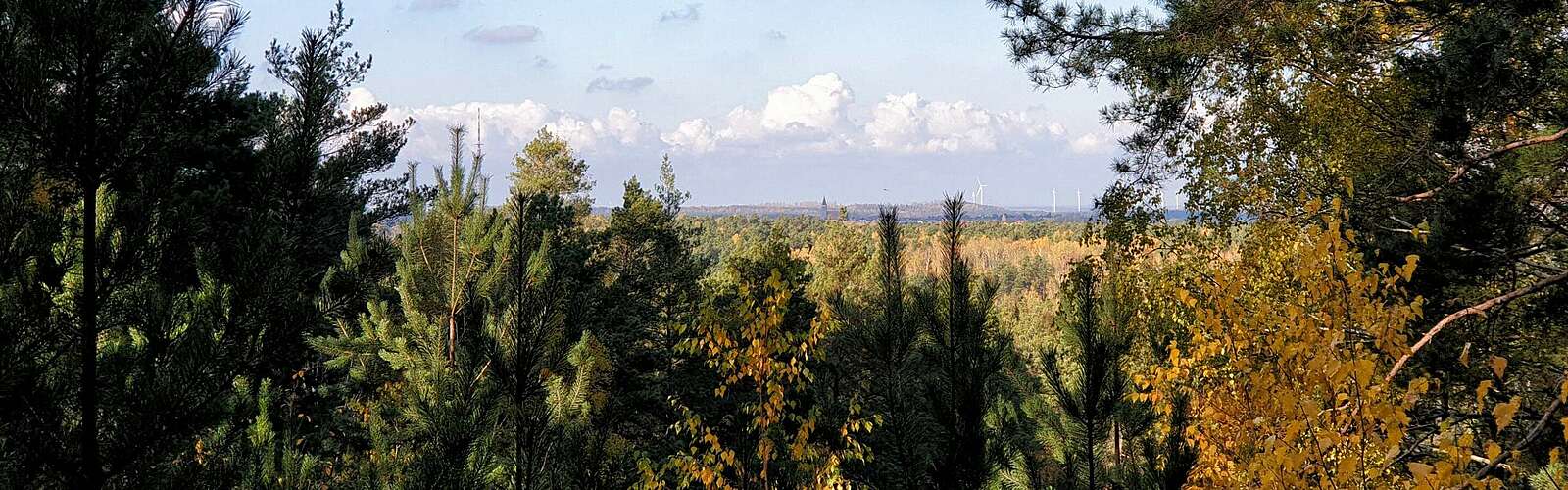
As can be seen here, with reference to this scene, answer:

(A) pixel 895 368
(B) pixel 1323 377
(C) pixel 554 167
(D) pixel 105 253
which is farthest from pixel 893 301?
(C) pixel 554 167

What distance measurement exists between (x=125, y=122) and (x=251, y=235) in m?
0.52

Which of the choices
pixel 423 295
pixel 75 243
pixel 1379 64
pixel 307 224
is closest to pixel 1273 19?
pixel 1379 64

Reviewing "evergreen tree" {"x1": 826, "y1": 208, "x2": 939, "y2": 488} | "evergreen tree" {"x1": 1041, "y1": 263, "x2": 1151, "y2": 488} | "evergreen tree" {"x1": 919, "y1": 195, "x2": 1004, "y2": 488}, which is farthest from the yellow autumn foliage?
"evergreen tree" {"x1": 826, "y1": 208, "x2": 939, "y2": 488}

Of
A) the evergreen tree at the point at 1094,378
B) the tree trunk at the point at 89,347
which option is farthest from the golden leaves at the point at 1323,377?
the tree trunk at the point at 89,347

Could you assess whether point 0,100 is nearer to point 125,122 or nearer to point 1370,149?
point 125,122

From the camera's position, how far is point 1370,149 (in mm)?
9047

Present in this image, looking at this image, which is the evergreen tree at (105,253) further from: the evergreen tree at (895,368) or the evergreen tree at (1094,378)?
the evergreen tree at (1094,378)

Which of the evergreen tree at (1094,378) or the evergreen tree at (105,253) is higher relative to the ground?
the evergreen tree at (105,253)

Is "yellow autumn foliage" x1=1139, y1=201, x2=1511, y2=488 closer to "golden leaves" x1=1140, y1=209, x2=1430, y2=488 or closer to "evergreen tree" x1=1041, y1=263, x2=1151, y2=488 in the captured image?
"golden leaves" x1=1140, y1=209, x2=1430, y2=488

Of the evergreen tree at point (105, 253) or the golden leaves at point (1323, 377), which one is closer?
the evergreen tree at point (105, 253)

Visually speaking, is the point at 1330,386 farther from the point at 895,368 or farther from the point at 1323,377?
the point at 895,368

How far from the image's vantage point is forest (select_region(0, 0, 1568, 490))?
10.2ft

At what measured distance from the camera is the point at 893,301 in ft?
20.0

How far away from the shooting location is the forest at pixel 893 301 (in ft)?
10.2
